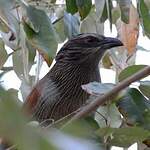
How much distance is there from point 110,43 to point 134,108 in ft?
3.14

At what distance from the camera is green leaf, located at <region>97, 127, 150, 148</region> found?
0.74 meters

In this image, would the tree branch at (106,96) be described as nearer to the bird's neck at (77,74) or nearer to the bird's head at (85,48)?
the bird's head at (85,48)

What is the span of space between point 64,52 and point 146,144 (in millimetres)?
1412

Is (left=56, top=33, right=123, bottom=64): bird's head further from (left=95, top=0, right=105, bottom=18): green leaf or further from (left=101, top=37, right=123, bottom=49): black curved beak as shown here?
(left=95, top=0, right=105, bottom=18): green leaf

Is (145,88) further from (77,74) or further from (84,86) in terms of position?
(77,74)

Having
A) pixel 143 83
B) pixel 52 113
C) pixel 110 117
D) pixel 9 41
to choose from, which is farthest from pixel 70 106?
pixel 143 83

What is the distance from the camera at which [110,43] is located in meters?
1.87

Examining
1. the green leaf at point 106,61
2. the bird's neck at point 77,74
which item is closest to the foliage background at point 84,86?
the green leaf at point 106,61

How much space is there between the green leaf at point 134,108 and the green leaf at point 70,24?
626 millimetres

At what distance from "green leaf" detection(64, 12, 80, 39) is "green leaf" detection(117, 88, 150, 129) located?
2.05 ft

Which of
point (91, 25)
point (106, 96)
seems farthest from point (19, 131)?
point (91, 25)

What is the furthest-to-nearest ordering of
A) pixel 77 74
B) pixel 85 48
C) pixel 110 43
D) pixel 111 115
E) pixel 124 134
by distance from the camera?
pixel 85 48
pixel 77 74
pixel 110 43
pixel 111 115
pixel 124 134

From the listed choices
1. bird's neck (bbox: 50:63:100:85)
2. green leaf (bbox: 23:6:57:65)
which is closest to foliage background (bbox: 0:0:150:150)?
green leaf (bbox: 23:6:57:65)

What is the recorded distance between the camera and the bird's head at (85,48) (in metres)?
1.99
